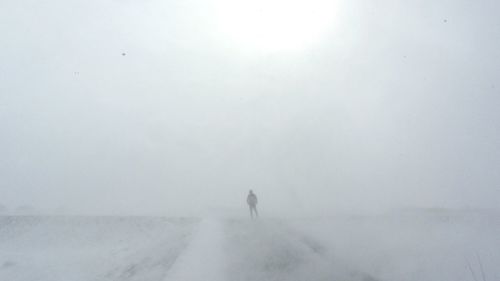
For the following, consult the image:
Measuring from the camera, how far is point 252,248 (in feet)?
54.2

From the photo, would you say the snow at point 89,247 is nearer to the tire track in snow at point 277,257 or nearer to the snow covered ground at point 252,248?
the snow covered ground at point 252,248

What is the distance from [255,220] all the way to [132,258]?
6.47 m

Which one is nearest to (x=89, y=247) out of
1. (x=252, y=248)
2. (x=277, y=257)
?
(x=252, y=248)

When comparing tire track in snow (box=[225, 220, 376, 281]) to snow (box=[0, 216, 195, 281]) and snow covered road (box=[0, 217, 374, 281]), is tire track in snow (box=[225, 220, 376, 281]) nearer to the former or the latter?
snow covered road (box=[0, 217, 374, 281])

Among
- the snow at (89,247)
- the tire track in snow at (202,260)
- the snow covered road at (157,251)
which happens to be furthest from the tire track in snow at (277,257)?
the snow at (89,247)

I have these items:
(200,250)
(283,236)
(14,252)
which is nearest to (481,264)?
(283,236)

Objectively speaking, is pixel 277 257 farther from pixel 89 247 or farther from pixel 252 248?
pixel 89 247

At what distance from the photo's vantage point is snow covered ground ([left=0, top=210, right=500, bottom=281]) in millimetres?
14508

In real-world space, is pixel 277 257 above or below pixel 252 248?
below

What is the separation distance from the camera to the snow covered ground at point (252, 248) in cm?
1451

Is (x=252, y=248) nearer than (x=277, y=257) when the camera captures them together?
No

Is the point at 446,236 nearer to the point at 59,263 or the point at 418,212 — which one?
the point at 418,212

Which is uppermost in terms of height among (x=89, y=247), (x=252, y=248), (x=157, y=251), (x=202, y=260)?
(x=89, y=247)

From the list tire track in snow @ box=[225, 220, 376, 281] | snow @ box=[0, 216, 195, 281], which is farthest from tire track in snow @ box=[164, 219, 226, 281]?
snow @ box=[0, 216, 195, 281]
